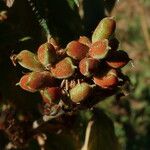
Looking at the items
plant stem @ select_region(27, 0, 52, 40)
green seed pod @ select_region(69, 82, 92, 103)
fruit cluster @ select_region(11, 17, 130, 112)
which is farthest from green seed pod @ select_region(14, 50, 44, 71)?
plant stem @ select_region(27, 0, 52, 40)

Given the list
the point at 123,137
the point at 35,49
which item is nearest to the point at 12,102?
the point at 35,49

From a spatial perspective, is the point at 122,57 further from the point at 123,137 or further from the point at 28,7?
the point at 123,137

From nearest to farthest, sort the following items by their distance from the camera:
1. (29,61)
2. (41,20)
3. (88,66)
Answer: (88,66) → (29,61) → (41,20)

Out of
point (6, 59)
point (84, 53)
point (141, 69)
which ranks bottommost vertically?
point (141, 69)

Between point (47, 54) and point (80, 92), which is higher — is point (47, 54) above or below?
above

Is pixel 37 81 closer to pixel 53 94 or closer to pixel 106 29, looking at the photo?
pixel 53 94

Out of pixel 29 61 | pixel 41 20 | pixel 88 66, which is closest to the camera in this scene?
pixel 88 66

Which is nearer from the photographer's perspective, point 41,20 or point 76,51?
point 76,51

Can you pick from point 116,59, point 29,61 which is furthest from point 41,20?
point 116,59
